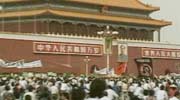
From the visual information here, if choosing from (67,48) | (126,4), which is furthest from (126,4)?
(67,48)

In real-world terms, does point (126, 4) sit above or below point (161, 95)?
above

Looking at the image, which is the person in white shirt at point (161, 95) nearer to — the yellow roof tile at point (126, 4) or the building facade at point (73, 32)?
the building facade at point (73, 32)

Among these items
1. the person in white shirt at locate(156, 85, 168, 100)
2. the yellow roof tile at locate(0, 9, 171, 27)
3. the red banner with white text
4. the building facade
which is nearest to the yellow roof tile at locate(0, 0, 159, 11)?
the building facade

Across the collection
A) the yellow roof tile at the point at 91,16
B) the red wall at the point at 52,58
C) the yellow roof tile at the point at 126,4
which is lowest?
the red wall at the point at 52,58

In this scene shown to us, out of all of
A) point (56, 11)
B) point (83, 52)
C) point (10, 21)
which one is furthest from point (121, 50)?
point (10, 21)

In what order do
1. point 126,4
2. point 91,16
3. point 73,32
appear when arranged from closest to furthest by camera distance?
point 73,32
point 91,16
point 126,4

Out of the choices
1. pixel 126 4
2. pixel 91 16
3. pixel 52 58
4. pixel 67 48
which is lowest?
pixel 52 58

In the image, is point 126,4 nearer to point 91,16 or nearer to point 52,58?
point 91,16

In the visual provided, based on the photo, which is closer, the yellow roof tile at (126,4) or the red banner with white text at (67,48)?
the red banner with white text at (67,48)

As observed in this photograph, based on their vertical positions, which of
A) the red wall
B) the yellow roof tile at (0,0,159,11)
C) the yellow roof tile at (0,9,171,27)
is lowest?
the red wall

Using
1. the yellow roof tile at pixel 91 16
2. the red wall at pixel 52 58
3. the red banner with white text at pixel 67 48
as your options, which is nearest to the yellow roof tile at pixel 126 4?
the yellow roof tile at pixel 91 16

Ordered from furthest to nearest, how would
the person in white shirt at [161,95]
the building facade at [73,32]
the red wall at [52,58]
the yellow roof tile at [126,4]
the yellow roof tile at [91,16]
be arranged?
the yellow roof tile at [126,4], the yellow roof tile at [91,16], the building facade at [73,32], the red wall at [52,58], the person in white shirt at [161,95]

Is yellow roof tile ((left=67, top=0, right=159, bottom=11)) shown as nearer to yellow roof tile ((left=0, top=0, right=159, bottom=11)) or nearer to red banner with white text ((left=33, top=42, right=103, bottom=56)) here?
yellow roof tile ((left=0, top=0, right=159, bottom=11))

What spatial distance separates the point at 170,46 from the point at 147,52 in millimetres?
3178
